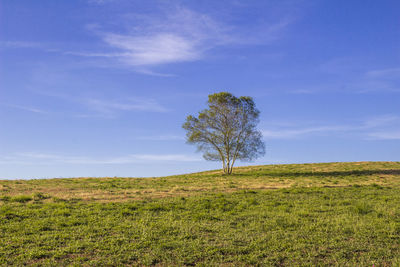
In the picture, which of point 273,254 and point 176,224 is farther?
point 176,224

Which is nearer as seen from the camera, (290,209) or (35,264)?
(35,264)

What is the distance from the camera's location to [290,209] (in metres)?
17.6

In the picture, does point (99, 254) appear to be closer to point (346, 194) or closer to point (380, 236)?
point (380, 236)

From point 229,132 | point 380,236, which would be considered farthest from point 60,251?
point 229,132

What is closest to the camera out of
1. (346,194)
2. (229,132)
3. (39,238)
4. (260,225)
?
(39,238)

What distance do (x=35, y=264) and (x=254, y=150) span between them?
150 ft

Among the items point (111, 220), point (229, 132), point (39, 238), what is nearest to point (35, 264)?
point (39, 238)

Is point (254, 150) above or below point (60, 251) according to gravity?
above

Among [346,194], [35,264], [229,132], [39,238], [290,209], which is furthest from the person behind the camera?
[229,132]

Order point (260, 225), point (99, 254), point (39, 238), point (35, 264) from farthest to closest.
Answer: point (260, 225) → point (39, 238) → point (99, 254) → point (35, 264)

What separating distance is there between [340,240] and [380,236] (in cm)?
185

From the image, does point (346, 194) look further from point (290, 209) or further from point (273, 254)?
point (273, 254)

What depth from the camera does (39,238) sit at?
11.6 meters

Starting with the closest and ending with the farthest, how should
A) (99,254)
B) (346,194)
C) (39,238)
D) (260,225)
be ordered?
(99,254)
(39,238)
(260,225)
(346,194)
